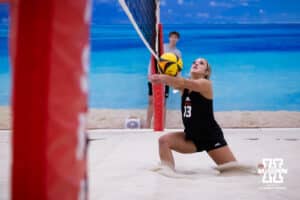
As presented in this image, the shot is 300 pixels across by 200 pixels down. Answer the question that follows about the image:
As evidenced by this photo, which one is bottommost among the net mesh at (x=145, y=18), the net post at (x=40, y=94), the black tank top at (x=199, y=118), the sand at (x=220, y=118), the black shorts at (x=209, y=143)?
the sand at (x=220, y=118)

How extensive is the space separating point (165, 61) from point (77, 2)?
238 centimetres

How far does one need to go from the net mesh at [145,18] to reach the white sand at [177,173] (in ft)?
3.30

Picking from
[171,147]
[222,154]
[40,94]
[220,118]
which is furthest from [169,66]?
[220,118]

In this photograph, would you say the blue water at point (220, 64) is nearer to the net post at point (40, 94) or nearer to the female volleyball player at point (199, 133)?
the female volleyball player at point (199, 133)

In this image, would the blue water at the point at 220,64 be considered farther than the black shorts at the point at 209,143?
Yes

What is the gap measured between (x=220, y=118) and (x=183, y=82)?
3.93 meters

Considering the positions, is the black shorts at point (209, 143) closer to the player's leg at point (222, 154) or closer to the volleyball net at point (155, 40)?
the player's leg at point (222, 154)

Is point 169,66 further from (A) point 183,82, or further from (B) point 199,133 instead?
(B) point 199,133

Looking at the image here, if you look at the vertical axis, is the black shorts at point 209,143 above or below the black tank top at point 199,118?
below

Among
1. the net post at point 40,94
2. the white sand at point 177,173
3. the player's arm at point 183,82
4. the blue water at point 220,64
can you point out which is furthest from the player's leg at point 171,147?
the blue water at point 220,64

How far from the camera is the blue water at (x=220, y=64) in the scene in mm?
7297

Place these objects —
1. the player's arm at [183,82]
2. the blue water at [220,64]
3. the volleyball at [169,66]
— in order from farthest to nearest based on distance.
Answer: the blue water at [220,64]
the volleyball at [169,66]
the player's arm at [183,82]

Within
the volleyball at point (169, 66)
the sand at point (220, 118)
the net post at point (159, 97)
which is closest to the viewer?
the volleyball at point (169, 66)

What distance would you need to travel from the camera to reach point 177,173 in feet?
11.3
